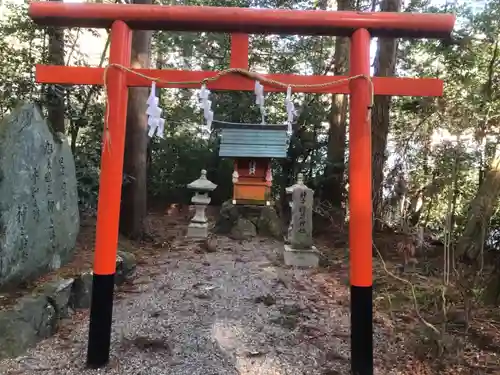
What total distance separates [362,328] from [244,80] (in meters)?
1.99

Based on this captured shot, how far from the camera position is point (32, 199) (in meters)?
4.20

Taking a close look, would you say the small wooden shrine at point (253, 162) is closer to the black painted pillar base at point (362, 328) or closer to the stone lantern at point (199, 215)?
the stone lantern at point (199, 215)

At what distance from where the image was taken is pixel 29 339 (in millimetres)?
3367

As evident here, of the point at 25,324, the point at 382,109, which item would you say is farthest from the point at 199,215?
the point at 25,324

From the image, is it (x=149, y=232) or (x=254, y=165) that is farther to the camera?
(x=254, y=165)

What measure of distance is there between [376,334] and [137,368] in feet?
7.03

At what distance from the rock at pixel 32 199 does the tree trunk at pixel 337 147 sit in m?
5.78

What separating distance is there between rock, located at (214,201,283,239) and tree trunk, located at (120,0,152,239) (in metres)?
1.96

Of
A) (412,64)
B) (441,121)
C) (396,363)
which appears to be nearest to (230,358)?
(396,363)

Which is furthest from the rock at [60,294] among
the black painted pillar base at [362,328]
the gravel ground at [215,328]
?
the black painted pillar base at [362,328]

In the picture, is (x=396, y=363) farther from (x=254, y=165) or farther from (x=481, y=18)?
(x=254, y=165)

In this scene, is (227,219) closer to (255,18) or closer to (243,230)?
(243,230)

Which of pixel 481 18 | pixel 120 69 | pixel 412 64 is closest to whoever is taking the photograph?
pixel 120 69

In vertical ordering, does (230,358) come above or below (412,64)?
below
